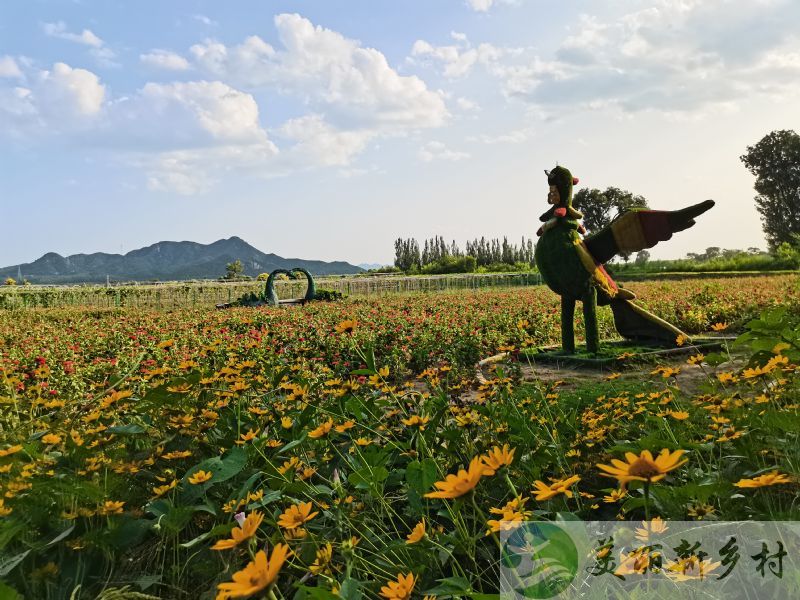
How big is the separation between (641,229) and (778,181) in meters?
39.0

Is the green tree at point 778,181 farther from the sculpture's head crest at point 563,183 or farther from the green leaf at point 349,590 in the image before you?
the green leaf at point 349,590

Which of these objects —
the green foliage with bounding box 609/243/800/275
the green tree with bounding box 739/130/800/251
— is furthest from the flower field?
the green tree with bounding box 739/130/800/251

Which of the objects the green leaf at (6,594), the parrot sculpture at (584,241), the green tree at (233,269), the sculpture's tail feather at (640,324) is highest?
the green tree at (233,269)

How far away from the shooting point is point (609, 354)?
21.3ft

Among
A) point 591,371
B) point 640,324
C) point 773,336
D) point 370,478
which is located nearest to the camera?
point 370,478

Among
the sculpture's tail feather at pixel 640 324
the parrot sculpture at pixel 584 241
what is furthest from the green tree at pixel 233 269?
the parrot sculpture at pixel 584 241

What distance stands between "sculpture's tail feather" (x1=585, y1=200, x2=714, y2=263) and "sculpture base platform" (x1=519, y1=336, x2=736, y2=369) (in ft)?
3.90

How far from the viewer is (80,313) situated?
40.6 ft

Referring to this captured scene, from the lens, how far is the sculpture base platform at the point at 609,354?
242 inches

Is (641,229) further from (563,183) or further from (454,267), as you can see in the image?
(454,267)

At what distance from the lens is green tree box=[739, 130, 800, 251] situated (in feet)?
119

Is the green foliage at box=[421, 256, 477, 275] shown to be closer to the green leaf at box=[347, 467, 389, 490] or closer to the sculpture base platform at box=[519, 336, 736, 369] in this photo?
the sculpture base platform at box=[519, 336, 736, 369]

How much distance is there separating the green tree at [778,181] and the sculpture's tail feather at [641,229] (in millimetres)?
36620

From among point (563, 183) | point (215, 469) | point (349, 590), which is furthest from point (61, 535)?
point (563, 183)
